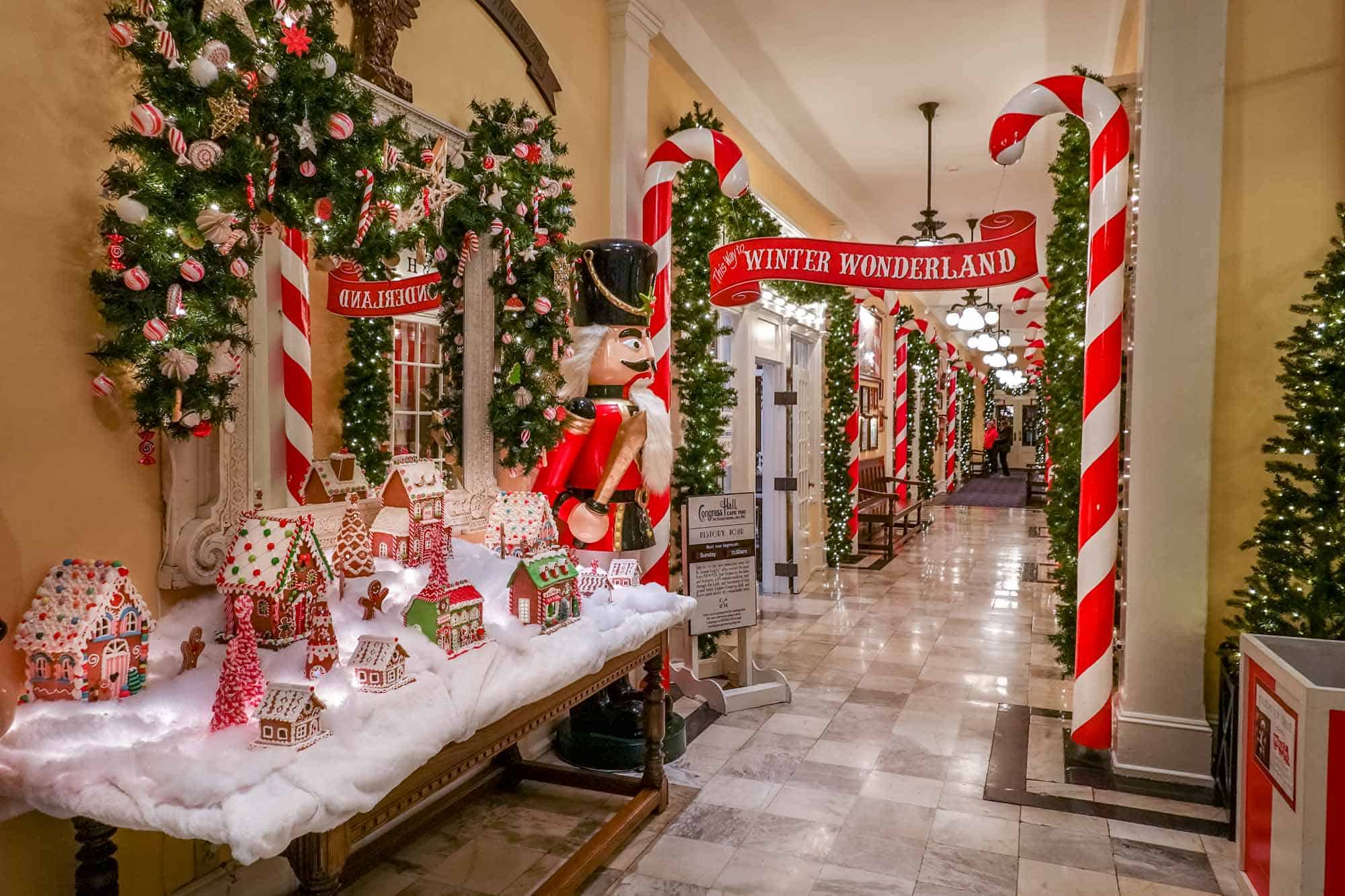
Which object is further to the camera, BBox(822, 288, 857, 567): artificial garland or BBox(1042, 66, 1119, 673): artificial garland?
BBox(822, 288, 857, 567): artificial garland

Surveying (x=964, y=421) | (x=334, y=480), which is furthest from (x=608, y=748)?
(x=964, y=421)

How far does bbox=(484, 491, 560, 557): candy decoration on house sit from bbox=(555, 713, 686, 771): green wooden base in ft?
3.82

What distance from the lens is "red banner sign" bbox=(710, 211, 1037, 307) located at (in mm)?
3564

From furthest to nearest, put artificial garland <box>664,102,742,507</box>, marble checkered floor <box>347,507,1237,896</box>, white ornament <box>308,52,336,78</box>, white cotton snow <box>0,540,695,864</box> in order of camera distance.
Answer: artificial garland <box>664,102,742,507</box> < marble checkered floor <box>347,507,1237,896</box> < white ornament <box>308,52,336,78</box> < white cotton snow <box>0,540,695,864</box>

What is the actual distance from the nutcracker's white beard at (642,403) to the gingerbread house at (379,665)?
5.85 ft

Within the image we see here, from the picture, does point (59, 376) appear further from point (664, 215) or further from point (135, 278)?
point (664, 215)

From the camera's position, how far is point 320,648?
2039 mm

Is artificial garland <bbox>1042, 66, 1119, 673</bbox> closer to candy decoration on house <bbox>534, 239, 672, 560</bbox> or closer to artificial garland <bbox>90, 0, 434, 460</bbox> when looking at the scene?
candy decoration on house <bbox>534, 239, 672, 560</bbox>

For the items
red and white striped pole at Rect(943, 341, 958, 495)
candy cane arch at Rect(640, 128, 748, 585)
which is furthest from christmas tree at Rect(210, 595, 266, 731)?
red and white striped pole at Rect(943, 341, 958, 495)

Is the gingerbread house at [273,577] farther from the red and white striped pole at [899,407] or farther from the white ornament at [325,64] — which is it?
the red and white striped pole at [899,407]

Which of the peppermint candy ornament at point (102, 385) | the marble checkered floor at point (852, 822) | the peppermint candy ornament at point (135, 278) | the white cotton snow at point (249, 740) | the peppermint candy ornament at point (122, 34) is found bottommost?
the marble checkered floor at point (852, 822)

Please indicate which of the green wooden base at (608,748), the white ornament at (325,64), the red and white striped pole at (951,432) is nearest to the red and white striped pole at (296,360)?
the white ornament at (325,64)

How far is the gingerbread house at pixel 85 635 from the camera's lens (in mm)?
1800

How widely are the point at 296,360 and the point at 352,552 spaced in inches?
23.9
